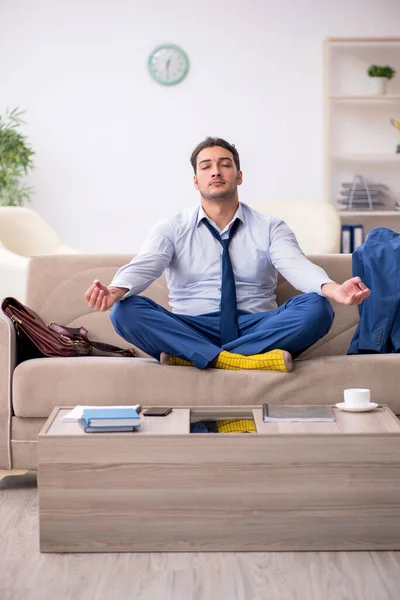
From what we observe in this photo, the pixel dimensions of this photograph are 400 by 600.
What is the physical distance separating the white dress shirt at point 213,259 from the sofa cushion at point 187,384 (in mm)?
417

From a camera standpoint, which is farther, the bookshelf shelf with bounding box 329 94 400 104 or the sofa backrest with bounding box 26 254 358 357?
the bookshelf shelf with bounding box 329 94 400 104

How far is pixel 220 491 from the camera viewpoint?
2.13 m

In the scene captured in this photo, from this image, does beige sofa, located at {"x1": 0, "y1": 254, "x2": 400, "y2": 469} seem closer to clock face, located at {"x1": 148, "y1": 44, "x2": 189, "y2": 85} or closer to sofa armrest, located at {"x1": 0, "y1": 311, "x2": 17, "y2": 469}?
sofa armrest, located at {"x1": 0, "y1": 311, "x2": 17, "y2": 469}

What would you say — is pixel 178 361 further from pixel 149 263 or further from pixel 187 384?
pixel 149 263

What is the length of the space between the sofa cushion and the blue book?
0.55 meters

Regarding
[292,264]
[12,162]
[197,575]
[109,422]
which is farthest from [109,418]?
[12,162]

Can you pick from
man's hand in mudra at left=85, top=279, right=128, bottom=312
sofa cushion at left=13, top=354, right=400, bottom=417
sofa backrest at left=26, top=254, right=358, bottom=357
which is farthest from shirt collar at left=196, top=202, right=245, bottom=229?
sofa cushion at left=13, top=354, right=400, bottom=417

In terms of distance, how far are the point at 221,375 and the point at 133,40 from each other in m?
4.46

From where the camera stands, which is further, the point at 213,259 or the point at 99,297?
the point at 213,259

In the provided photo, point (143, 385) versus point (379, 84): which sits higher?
point (379, 84)

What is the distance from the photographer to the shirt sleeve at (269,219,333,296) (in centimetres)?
301

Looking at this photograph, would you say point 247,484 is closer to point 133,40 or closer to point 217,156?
point 217,156

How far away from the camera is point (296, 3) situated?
21.5ft

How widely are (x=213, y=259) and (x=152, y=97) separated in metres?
3.77
